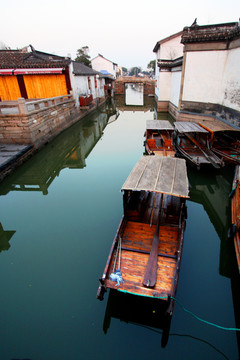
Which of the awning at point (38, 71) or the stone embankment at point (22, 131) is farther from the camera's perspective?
the awning at point (38, 71)

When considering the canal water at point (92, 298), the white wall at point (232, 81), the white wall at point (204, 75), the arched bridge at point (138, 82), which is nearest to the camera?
the canal water at point (92, 298)

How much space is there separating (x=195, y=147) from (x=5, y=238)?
41.1 ft

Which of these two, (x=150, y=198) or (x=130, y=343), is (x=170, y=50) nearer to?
(x=150, y=198)

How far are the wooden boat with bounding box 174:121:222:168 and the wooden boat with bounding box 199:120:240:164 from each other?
1.32 feet

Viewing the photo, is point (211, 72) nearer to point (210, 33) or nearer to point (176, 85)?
point (210, 33)

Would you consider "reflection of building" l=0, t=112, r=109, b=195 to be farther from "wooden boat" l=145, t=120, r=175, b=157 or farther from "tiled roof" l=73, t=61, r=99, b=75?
"tiled roof" l=73, t=61, r=99, b=75

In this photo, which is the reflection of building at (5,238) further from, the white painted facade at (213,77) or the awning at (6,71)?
the awning at (6,71)

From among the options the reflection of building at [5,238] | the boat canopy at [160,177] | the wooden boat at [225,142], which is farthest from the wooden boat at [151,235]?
the wooden boat at [225,142]

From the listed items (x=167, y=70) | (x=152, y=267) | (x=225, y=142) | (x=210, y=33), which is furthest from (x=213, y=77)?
(x=152, y=267)

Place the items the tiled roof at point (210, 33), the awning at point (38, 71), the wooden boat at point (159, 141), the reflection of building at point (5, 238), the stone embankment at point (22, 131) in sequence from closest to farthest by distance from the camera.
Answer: the reflection of building at point (5, 238)
the stone embankment at point (22, 131)
the wooden boat at point (159, 141)
the tiled roof at point (210, 33)
the awning at point (38, 71)

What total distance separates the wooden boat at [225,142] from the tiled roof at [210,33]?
28.0 ft

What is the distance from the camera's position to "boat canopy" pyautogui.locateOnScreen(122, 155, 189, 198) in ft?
20.1

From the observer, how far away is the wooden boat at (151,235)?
5012mm

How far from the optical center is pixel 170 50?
33.3 meters
